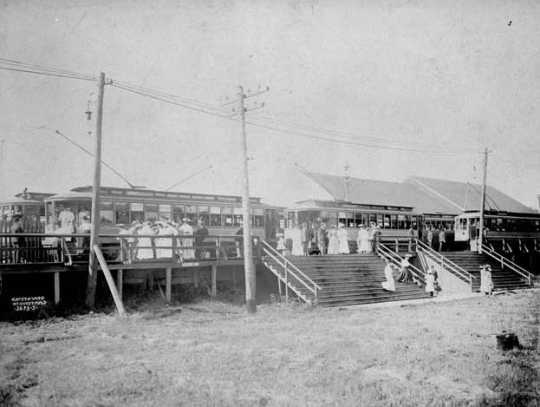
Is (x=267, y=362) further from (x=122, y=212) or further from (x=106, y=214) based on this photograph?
(x=122, y=212)

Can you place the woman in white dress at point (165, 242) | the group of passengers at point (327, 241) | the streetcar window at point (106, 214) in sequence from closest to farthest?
the woman in white dress at point (165, 242), the streetcar window at point (106, 214), the group of passengers at point (327, 241)

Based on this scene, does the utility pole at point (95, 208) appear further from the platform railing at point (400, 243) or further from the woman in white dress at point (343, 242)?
the platform railing at point (400, 243)

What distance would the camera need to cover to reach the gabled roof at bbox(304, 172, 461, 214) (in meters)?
41.5

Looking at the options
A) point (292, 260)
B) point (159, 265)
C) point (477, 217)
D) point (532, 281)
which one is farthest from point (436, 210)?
point (159, 265)

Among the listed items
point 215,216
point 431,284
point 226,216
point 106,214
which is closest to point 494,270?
point 431,284

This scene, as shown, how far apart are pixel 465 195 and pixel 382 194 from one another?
1599cm

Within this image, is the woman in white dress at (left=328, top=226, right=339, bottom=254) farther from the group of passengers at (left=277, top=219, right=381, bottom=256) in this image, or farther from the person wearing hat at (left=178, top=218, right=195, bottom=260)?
the person wearing hat at (left=178, top=218, right=195, bottom=260)

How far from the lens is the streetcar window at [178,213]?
20.8 meters

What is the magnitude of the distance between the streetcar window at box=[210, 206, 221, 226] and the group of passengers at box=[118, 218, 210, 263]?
3.93 metres

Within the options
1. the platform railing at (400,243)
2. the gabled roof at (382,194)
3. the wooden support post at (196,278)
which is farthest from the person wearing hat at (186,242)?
the gabled roof at (382,194)

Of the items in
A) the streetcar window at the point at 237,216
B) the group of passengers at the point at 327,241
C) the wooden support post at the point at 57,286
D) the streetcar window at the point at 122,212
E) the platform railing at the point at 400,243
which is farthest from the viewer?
the platform railing at the point at 400,243

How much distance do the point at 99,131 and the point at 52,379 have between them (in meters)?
9.06

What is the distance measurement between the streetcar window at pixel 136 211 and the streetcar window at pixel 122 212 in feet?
0.56

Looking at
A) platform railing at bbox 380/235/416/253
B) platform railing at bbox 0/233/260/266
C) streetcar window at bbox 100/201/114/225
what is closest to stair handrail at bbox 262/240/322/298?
platform railing at bbox 0/233/260/266
